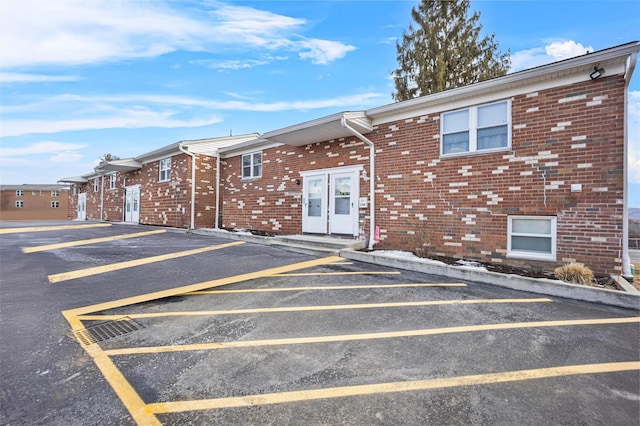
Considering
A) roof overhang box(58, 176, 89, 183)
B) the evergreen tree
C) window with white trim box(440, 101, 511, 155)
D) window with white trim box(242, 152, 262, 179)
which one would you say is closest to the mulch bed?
window with white trim box(440, 101, 511, 155)

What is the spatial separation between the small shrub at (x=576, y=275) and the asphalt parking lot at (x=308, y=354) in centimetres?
74

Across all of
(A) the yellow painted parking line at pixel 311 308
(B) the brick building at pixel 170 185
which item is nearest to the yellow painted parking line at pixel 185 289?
(A) the yellow painted parking line at pixel 311 308

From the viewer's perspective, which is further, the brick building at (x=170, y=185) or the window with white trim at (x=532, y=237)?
the brick building at (x=170, y=185)

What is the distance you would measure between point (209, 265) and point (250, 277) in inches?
62.1

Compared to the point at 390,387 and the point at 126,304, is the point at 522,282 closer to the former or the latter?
the point at 390,387

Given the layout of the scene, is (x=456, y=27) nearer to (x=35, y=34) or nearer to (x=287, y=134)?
(x=287, y=134)

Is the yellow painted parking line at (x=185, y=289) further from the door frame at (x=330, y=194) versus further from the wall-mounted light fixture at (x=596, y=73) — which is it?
the wall-mounted light fixture at (x=596, y=73)

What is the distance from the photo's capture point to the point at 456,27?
17078 mm

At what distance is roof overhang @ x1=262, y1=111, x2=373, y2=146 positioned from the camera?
8.65 m

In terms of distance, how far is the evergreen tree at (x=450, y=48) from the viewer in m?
17.1

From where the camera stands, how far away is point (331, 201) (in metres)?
10.4

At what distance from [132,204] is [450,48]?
2186 centimetres

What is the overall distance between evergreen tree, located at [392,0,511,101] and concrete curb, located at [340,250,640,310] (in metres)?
Answer: 13.8

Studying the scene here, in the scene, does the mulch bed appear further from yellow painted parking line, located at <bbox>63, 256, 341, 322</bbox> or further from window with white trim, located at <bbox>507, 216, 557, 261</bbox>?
yellow painted parking line, located at <bbox>63, 256, 341, 322</bbox>
